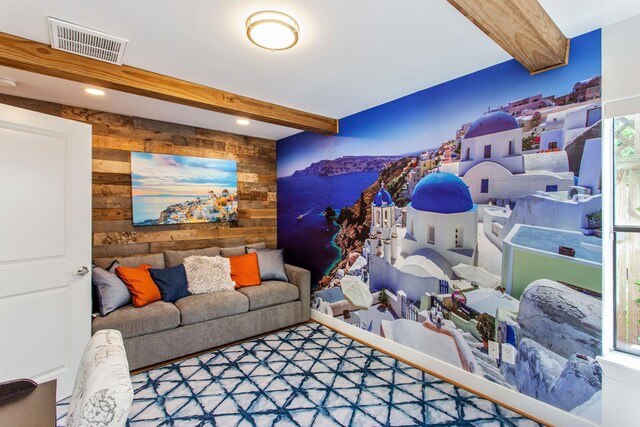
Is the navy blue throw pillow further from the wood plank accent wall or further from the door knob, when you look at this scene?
the door knob

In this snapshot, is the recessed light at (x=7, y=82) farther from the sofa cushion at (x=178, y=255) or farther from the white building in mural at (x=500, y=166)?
the white building in mural at (x=500, y=166)

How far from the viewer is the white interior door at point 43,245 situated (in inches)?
82.2

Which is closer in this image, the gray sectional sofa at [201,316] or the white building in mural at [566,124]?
the white building in mural at [566,124]

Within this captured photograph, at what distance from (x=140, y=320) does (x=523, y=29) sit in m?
3.38

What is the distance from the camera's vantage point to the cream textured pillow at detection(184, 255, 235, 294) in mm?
3297

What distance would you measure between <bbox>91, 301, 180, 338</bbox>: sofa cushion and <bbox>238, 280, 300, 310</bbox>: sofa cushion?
0.75 meters

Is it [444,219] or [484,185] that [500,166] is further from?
[444,219]

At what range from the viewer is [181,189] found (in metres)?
3.80

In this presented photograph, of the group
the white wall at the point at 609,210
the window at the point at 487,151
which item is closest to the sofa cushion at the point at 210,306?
the window at the point at 487,151

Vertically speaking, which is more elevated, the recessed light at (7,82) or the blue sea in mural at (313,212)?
the recessed light at (7,82)

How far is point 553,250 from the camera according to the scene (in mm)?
2014

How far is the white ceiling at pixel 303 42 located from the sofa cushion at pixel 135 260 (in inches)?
61.1

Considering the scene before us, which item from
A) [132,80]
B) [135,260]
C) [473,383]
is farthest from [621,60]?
[135,260]

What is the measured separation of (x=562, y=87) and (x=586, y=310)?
1407mm
